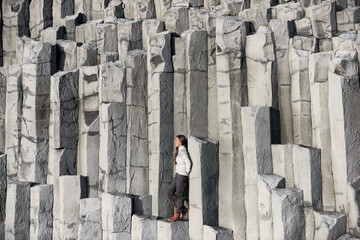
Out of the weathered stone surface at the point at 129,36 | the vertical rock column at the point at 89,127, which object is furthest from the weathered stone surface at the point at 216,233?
the weathered stone surface at the point at 129,36

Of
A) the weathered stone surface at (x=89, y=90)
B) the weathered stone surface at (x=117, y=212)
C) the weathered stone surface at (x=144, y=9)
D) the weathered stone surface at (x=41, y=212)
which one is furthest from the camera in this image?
the weathered stone surface at (x=144, y=9)

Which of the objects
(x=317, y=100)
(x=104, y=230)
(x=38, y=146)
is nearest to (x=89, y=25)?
(x=38, y=146)

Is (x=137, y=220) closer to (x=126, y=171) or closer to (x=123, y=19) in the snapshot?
(x=126, y=171)

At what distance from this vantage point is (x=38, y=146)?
9797 mm

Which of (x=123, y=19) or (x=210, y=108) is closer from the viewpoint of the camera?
(x=210, y=108)

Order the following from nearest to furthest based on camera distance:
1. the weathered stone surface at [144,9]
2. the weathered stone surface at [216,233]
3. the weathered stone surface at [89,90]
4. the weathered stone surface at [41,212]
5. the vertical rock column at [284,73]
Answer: the weathered stone surface at [216,233] → the vertical rock column at [284,73] → the weathered stone surface at [41,212] → the weathered stone surface at [89,90] → the weathered stone surface at [144,9]

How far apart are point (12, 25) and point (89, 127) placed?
399 centimetres

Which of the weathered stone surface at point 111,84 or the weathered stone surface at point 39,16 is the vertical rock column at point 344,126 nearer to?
the weathered stone surface at point 111,84

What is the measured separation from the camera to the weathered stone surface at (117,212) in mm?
8664

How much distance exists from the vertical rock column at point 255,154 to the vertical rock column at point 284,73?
40 centimetres

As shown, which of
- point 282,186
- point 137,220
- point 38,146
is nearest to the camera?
point 282,186

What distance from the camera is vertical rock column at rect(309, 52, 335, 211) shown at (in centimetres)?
775

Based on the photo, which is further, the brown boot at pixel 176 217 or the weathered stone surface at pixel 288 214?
the brown boot at pixel 176 217

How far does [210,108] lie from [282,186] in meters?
2.03
